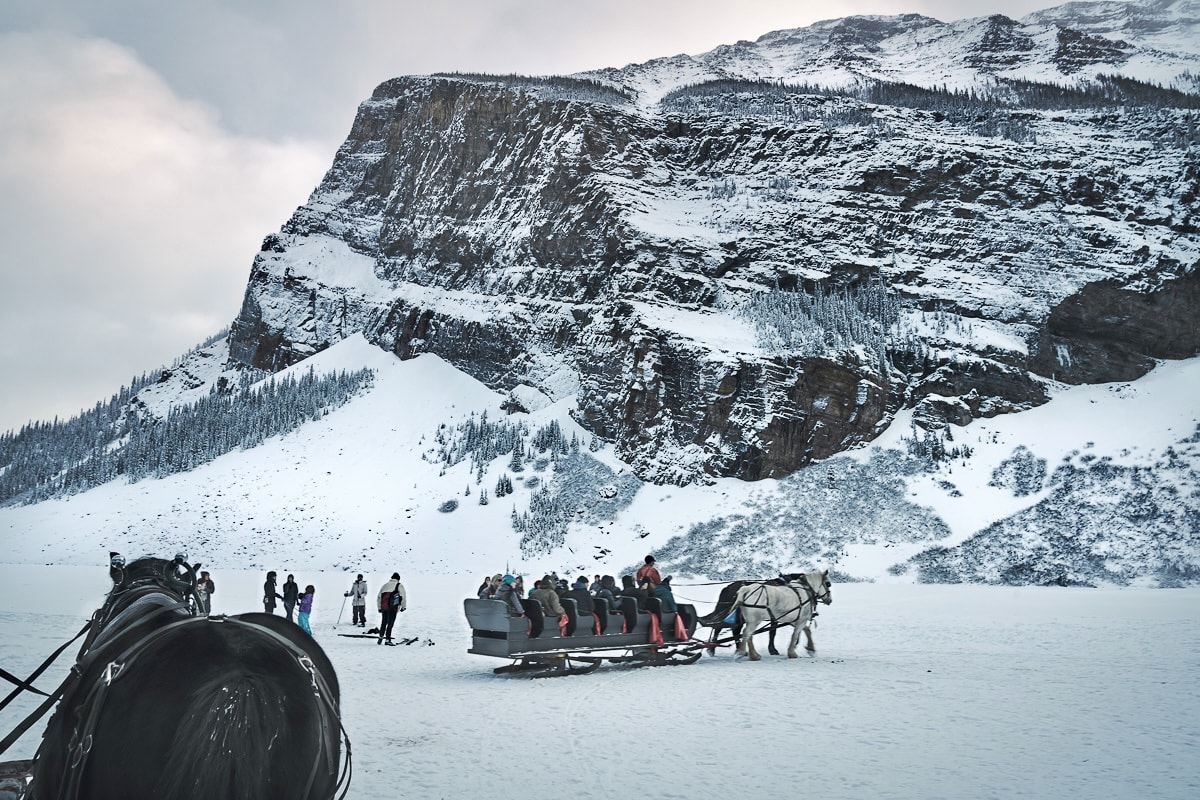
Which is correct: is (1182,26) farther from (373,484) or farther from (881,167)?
(373,484)

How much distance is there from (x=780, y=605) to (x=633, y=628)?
313cm

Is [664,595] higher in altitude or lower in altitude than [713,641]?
higher

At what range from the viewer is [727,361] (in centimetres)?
6431

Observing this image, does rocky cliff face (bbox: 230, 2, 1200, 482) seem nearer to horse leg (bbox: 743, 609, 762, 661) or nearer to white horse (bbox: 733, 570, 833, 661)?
white horse (bbox: 733, 570, 833, 661)

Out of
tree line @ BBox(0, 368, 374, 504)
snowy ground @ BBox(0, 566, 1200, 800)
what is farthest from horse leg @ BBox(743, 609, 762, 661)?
tree line @ BBox(0, 368, 374, 504)

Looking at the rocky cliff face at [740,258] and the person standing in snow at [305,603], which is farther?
the rocky cliff face at [740,258]

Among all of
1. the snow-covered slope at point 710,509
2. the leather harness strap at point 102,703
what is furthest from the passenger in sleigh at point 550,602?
the snow-covered slope at point 710,509

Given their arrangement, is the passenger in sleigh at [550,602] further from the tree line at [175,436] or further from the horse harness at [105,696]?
the tree line at [175,436]

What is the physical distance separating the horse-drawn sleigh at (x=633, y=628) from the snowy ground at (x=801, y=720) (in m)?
0.58

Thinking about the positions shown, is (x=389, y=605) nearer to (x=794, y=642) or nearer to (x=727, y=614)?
(x=727, y=614)

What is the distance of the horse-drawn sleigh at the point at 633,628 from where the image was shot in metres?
14.3

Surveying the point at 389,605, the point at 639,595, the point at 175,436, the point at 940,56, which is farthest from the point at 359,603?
the point at 940,56

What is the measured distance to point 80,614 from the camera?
933 inches

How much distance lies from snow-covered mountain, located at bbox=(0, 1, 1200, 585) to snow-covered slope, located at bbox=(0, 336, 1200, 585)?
0.83 feet
